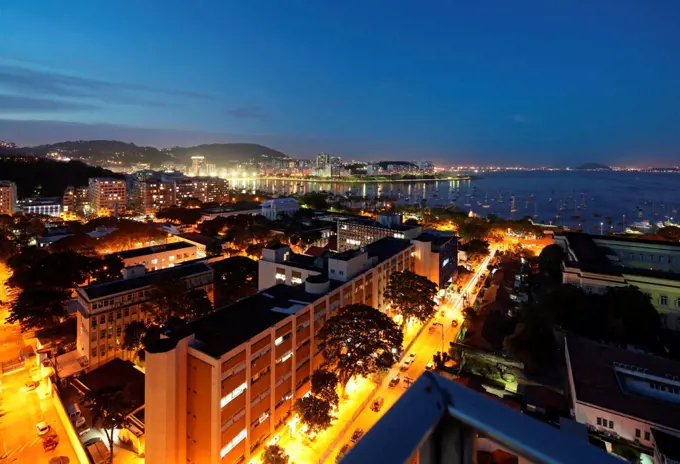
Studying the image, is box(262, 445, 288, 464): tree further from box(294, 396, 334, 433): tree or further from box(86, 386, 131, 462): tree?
box(86, 386, 131, 462): tree


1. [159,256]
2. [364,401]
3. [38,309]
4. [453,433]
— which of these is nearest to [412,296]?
[364,401]

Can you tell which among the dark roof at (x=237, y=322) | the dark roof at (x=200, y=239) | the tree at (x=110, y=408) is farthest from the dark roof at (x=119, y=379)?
the dark roof at (x=200, y=239)

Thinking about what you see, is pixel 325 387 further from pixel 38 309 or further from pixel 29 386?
pixel 38 309

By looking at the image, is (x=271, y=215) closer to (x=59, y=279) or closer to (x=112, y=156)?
A: (x=59, y=279)

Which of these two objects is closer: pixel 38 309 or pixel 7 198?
pixel 38 309

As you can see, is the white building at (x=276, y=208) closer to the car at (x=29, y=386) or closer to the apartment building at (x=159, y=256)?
the apartment building at (x=159, y=256)

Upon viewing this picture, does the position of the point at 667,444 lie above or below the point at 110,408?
above

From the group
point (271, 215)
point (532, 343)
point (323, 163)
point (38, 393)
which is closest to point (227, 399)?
point (38, 393)
